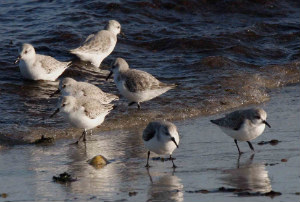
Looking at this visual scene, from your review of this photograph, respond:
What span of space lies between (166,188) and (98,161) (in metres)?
1.27

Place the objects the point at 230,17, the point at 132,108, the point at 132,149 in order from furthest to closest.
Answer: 1. the point at 230,17
2. the point at 132,108
3. the point at 132,149

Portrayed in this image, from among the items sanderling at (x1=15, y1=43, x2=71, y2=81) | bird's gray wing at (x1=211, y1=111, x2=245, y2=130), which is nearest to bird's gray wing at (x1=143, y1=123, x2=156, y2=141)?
bird's gray wing at (x1=211, y1=111, x2=245, y2=130)

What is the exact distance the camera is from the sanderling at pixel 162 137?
270 inches

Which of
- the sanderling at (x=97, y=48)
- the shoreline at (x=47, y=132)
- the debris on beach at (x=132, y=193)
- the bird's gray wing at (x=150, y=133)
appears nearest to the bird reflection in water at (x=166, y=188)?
the debris on beach at (x=132, y=193)

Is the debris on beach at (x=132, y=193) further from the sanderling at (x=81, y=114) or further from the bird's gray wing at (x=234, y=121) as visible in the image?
the sanderling at (x=81, y=114)

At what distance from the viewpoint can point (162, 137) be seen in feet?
22.6

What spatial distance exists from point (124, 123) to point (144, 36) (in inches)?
235

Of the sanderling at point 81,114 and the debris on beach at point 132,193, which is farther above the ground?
the debris on beach at point 132,193

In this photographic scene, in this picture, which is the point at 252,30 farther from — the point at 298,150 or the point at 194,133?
the point at 298,150

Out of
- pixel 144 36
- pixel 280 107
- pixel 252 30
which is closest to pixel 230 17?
pixel 252 30

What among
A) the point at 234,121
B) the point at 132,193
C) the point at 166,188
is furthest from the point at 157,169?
the point at 234,121

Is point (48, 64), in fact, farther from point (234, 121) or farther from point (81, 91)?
point (234, 121)

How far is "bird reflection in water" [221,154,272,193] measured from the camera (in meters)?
6.18

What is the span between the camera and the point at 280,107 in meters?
10.0
